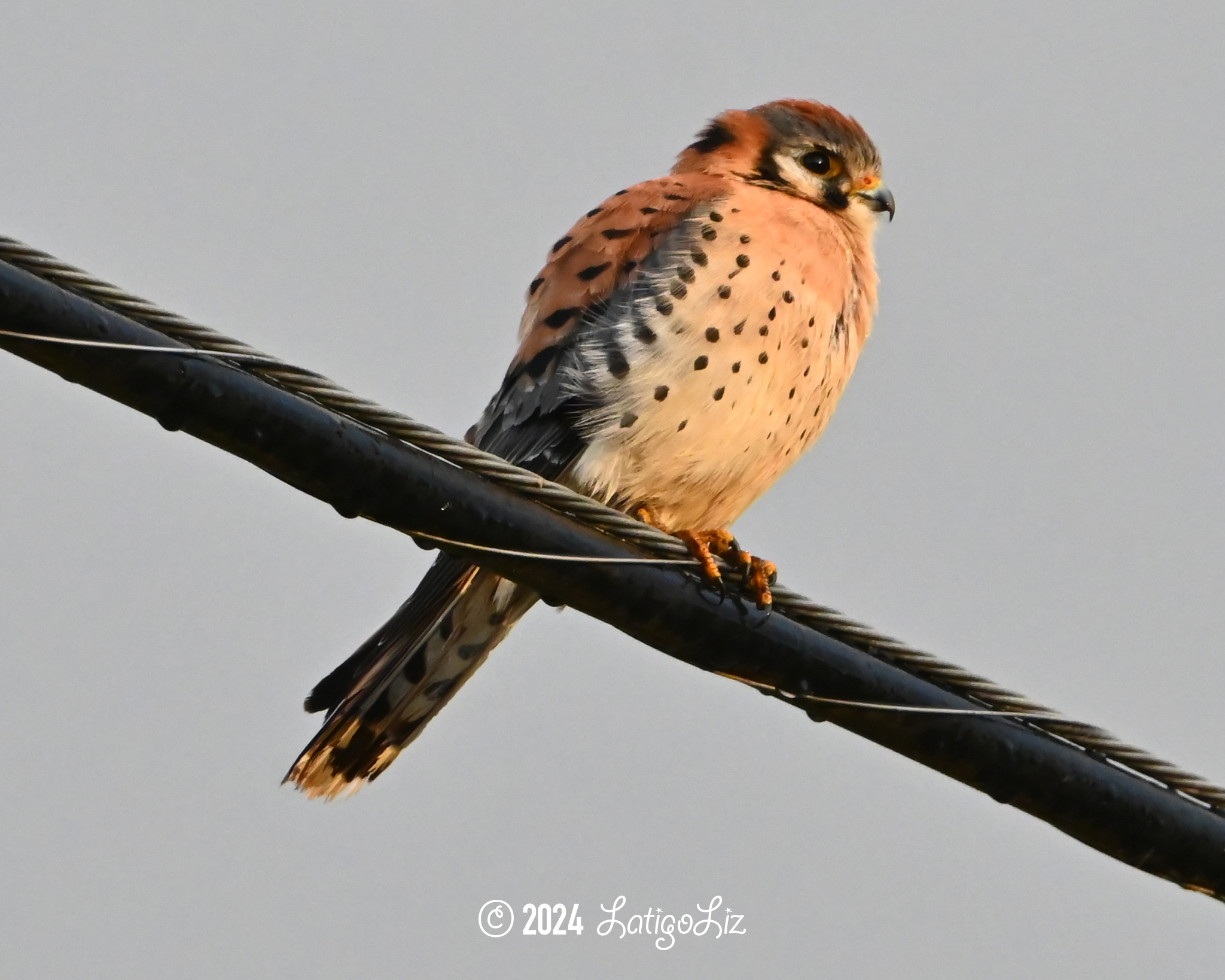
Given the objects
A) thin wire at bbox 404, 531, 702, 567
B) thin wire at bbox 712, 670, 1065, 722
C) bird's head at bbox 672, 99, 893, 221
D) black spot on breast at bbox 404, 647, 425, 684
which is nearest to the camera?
thin wire at bbox 404, 531, 702, 567

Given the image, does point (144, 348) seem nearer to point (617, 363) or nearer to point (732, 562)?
point (732, 562)

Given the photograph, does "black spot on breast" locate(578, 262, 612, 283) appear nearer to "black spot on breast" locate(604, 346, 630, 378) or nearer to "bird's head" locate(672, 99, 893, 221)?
"black spot on breast" locate(604, 346, 630, 378)

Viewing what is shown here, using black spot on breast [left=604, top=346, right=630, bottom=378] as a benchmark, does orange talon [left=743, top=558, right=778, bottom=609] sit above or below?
below

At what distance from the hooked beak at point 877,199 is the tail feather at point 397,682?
1901 millimetres

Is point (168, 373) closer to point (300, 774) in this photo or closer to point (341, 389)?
point (341, 389)

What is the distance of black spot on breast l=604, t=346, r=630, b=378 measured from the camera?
471cm

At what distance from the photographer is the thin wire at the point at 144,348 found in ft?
9.03

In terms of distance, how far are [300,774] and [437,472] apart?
181 cm

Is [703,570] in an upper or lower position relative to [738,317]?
lower

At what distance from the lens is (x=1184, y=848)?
3.51m

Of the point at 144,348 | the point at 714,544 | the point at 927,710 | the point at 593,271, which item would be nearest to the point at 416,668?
the point at 714,544

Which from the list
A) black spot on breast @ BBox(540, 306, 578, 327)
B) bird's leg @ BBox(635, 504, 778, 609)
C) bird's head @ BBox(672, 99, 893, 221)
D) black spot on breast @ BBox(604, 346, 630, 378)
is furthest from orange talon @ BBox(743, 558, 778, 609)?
bird's head @ BBox(672, 99, 893, 221)

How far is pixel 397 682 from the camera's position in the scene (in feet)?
15.6

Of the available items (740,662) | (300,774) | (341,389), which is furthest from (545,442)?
(341,389)
